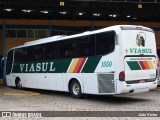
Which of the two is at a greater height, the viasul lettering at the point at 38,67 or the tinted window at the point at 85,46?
the tinted window at the point at 85,46

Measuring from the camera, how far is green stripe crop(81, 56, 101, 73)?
49.9 ft

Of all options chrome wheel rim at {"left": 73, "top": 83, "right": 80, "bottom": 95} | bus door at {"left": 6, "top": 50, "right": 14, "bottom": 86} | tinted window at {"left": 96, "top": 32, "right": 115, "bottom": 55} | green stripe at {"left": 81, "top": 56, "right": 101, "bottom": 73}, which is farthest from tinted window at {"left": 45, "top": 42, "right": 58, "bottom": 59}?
bus door at {"left": 6, "top": 50, "right": 14, "bottom": 86}

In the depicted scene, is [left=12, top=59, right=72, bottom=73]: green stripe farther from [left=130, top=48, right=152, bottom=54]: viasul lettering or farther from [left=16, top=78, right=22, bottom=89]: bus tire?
[left=130, top=48, right=152, bottom=54]: viasul lettering

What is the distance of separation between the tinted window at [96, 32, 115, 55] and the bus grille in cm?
96

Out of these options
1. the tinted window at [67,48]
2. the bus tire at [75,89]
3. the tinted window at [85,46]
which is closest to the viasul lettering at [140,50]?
the tinted window at [85,46]

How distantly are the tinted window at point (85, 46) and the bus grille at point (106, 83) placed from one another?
4.03 feet

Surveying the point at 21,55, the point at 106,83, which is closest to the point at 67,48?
the point at 106,83

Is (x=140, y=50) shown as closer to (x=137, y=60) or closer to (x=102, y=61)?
(x=137, y=60)

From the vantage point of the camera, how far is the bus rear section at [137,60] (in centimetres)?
1415

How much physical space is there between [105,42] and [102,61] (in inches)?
30.8

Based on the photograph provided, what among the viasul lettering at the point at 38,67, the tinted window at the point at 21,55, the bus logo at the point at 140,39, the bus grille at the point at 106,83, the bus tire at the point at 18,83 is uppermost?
the bus logo at the point at 140,39

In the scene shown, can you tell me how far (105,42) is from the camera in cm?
1473

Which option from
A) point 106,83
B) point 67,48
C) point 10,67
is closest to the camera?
point 106,83

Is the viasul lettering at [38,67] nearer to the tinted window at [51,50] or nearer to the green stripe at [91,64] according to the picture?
the tinted window at [51,50]
